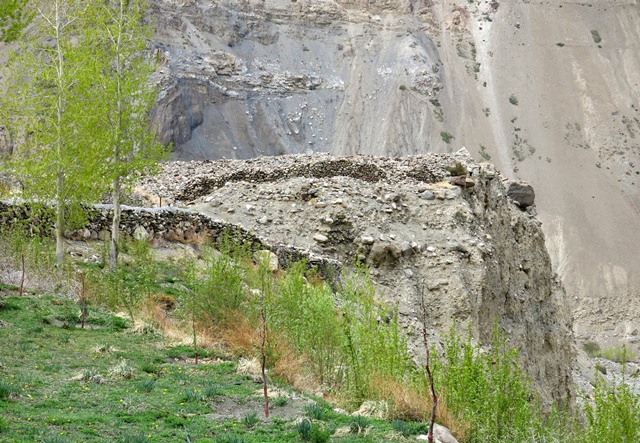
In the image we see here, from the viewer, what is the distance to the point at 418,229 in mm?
17547

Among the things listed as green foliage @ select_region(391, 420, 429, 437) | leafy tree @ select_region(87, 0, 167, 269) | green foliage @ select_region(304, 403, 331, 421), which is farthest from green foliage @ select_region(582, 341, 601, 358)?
green foliage @ select_region(304, 403, 331, 421)

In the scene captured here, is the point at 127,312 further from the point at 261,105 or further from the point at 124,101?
the point at 261,105

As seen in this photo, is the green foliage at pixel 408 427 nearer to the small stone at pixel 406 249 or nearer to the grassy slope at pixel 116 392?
the grassy slope at pixel 116 392

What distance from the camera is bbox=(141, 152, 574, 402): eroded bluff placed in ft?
53.9

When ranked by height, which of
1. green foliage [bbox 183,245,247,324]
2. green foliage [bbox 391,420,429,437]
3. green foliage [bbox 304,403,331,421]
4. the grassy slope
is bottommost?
green foliage [bbox 391,420,429,437]

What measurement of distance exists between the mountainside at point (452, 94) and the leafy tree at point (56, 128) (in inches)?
1349

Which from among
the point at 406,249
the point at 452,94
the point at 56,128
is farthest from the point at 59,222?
the point at 452,94

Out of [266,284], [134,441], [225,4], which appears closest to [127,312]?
[266,284]

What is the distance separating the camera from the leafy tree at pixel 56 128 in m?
14.0

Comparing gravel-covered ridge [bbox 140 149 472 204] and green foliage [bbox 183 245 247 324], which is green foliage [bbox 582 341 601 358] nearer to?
gravel-covered ridge [bbox 140 149 472 204]

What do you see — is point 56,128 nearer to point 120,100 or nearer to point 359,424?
point 120,100

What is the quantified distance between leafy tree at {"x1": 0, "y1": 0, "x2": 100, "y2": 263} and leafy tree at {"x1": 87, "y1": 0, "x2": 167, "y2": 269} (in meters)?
0.37

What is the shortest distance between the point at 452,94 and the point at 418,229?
4916 centimetres

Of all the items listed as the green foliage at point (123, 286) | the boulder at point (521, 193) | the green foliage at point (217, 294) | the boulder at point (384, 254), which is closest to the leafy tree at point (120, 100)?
the green foliage at point (123, 286)
